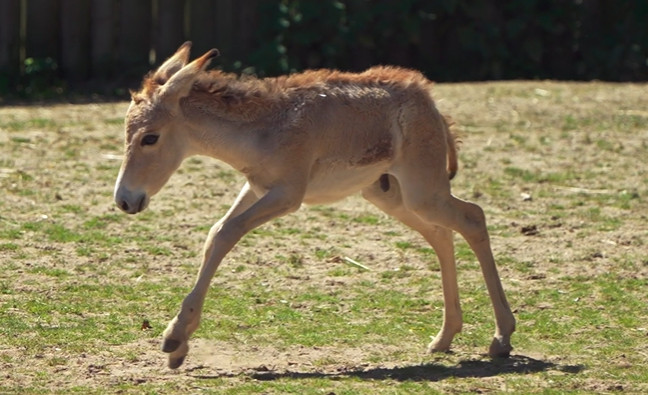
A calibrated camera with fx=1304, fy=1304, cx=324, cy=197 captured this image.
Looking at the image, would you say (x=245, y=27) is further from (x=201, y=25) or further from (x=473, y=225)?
(x=473, y=225)

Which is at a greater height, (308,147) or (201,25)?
(308,147)

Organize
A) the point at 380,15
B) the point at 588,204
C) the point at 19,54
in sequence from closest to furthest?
the point at 588,204 < the point at 19,54 < the point at 380,15

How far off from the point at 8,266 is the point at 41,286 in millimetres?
550

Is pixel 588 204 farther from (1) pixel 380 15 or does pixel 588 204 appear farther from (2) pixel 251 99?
(1) pixel 380 15

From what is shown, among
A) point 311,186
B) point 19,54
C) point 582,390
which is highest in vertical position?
point 311,186

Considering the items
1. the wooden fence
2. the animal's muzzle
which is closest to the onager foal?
the animal's muzzle

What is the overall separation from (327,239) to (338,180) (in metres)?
2.58

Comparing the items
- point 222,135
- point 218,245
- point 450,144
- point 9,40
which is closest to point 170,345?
point 218,245

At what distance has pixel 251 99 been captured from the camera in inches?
281

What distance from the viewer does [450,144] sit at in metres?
7.65

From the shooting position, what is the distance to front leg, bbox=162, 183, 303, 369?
6483mm

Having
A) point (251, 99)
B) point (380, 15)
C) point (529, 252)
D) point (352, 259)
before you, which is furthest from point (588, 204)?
point (380, 15)

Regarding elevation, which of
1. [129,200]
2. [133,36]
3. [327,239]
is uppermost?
[129,200]

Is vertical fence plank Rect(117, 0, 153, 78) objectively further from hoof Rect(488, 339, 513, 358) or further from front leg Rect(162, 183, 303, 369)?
hoof Rect(488, 339, 513, 358)
